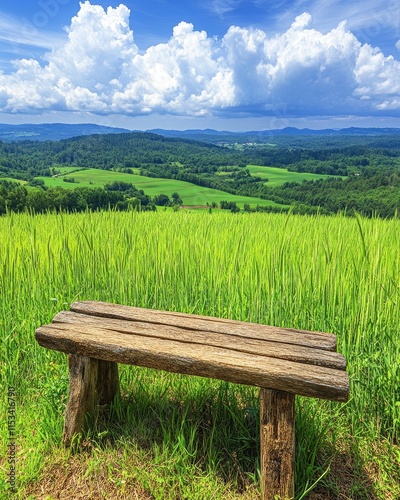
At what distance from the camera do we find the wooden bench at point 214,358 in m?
1.55

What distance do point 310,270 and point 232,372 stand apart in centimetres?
138

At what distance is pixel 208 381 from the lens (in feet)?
7.49

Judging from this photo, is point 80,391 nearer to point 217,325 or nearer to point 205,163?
point 217,325

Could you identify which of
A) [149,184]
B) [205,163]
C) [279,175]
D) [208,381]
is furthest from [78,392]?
[205,163]

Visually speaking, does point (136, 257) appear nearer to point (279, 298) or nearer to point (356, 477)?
point (279, 298)

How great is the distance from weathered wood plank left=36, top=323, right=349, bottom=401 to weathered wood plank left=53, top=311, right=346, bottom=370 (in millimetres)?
45

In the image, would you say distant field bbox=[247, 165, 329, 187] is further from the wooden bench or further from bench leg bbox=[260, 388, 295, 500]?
bench leg bbox=[260, 388, 295, 500]

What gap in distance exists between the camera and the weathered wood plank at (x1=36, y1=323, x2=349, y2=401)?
1492 mm

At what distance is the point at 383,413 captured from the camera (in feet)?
6.86

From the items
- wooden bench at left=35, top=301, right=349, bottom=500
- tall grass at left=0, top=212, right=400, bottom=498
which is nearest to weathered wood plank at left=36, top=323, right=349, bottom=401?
wooden bench at left=35, top=301, right=349, bottom=500

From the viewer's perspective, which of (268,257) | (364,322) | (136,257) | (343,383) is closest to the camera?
(343,383)

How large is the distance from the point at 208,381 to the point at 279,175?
41.9m

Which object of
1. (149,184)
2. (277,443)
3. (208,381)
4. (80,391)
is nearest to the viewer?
(277,443)

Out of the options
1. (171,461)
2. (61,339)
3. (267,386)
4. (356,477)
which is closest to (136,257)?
(61,339)
